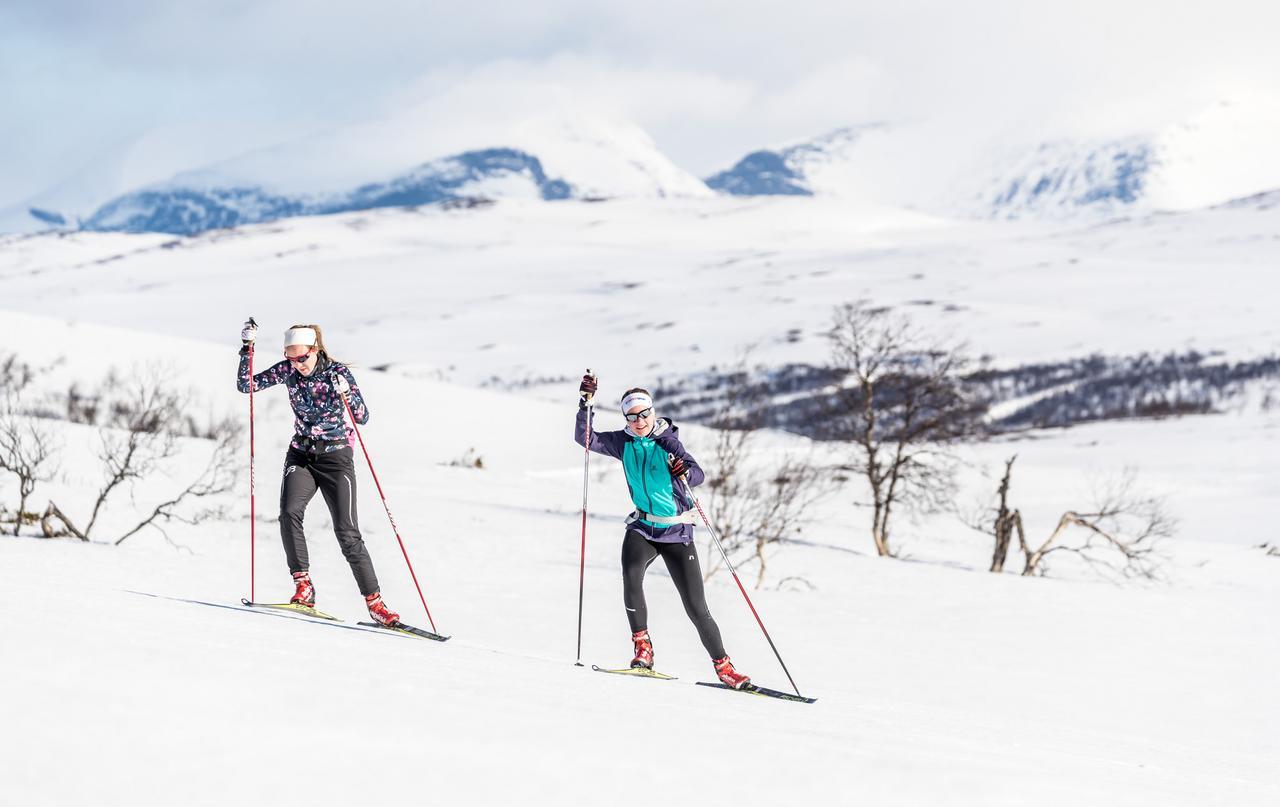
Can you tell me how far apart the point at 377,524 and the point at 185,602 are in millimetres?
14993

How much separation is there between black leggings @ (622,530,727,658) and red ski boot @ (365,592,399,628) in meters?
1.96

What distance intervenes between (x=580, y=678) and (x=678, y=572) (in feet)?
3.41

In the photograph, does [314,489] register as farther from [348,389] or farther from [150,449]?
[150,449]

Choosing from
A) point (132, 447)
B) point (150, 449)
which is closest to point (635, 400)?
point (132, 447)

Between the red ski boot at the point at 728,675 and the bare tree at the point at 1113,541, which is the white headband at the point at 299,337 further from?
the bare tree at the point at 1113,541

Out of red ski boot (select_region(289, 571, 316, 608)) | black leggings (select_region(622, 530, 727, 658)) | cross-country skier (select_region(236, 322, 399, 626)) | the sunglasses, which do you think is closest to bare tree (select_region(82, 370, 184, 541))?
red ski boot (select_region(289, 571, 316, 608))

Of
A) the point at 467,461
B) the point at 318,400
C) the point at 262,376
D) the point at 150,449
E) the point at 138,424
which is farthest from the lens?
the point at 467,461

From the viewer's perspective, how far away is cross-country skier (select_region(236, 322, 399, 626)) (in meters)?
8.05

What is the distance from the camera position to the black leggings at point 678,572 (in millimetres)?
7758

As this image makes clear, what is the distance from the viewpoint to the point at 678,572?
7848 millimetres

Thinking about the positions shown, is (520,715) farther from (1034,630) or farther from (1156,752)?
(1034,630)

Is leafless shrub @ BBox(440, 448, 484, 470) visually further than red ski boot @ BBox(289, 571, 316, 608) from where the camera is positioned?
Yes

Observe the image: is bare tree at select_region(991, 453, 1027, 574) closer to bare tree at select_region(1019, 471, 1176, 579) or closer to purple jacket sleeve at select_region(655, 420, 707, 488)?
bare tree at select_region(1019, 471, 1176, 579)

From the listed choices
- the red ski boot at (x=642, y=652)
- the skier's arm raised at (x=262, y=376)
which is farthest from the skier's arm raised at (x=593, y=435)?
the skier's arm raised at (x=262, y=376)
